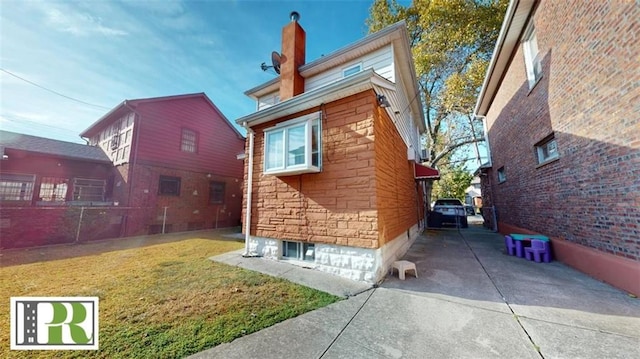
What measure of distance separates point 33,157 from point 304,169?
1372 cm

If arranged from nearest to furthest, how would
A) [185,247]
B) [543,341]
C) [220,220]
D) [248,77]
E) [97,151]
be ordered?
1. [543,341]
2. [185,247]
3. [248,77]
4. [97,151]
5. [220,220]

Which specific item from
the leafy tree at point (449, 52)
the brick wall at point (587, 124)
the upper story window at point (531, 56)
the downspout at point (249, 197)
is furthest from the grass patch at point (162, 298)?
the leafy tree at point (449, 52)

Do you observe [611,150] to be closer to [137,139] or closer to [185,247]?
[185,247]

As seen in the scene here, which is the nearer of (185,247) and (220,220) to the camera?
(185,247)

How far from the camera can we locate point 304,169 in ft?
15.7

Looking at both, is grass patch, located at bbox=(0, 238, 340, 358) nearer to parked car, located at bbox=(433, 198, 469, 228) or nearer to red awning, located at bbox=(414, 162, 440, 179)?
red awning, located at bbox=(414, 162, 440, 179)

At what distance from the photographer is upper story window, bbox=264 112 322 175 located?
4887mm

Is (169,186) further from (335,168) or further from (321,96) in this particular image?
(335,168)

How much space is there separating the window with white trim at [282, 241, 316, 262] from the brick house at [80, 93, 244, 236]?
941 cm

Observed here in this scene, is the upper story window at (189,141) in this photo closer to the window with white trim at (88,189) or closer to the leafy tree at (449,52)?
the window with white trim at (88,189)

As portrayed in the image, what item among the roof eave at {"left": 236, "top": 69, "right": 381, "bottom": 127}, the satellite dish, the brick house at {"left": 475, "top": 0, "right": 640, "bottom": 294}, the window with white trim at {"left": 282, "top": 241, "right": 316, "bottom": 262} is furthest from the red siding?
the brick house at {"left": 475, "top": 0, "right": 640, "bottom": 294}

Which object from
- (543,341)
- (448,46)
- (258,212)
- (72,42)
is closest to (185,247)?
(258,212)

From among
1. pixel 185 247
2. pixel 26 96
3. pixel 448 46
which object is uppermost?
pixel 448 46

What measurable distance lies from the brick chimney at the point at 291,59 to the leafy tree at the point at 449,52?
915 centimetres
